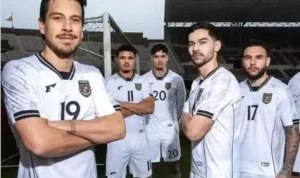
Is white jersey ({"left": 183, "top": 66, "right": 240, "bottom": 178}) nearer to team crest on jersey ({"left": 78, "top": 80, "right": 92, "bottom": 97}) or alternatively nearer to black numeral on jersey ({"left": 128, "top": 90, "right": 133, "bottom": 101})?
team crest on jersey ({"left": 78, "top": 80, "right": 92, "bottom": 97})

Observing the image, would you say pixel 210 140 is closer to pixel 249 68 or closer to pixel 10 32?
pixel 249 68

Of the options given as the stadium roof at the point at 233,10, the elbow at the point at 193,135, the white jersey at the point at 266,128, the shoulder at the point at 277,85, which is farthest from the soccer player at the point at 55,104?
the stadium roof at the point at 233,10

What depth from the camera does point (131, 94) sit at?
5.97 metres

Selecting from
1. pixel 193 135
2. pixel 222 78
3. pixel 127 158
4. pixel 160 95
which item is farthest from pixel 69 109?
pixel 160 95

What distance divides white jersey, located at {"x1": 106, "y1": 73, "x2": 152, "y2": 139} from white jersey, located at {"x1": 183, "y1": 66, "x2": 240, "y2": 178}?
3.08m

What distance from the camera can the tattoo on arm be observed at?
3.40m

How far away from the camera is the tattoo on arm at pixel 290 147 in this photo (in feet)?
11.1

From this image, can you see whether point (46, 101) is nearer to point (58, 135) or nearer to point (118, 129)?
point (58, 135)

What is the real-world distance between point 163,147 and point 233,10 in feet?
76.3

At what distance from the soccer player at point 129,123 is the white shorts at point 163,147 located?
903mm

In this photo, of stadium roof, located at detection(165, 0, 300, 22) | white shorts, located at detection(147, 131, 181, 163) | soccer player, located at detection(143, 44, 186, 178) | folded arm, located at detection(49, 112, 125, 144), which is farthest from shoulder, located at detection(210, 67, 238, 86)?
stadium roof, located at detection(165, 0, 300, 22)

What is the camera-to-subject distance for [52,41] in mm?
2092

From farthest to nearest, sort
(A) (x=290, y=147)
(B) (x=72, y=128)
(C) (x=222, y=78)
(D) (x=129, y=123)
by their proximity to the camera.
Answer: (D) (x=129, y=123)
(A) (x=290, y=147)
(C) (x=222, y=78)
(B) (x=72, y=128)

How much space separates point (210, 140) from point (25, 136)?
1255 millimetres
